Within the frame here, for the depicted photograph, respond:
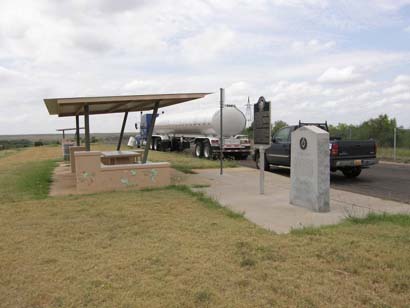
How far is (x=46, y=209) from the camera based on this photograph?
789 centimetres

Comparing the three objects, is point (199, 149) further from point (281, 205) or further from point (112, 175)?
point (281, 205)

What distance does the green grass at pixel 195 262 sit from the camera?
382cm

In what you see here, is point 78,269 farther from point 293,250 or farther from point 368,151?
point 368,151

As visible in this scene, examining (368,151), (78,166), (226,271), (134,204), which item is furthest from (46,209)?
(368,151)

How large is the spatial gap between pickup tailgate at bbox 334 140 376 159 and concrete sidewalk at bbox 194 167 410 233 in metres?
1.99

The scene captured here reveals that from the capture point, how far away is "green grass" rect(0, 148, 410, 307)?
3824 millimetres

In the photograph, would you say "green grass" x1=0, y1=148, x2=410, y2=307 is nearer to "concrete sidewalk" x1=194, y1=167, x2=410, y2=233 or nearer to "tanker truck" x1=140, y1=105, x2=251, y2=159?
"concrete sidewalk" x1=194, y1=167, x2=410, y2=233

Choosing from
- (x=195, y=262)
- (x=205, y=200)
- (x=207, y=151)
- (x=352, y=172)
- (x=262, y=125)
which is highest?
(x=262, y=125)

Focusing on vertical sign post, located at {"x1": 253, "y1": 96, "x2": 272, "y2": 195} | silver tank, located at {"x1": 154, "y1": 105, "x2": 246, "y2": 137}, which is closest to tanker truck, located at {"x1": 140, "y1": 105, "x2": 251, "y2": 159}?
silver tank, located at {"x1": 154, "y1": 105, "x2": 246, "y2": 137}

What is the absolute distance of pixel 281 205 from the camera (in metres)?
8.17

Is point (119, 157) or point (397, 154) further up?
point (119, 157)

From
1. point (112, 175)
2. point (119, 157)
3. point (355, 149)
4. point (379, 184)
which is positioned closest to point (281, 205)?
point (112, 175)

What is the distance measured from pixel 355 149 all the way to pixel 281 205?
5.08m

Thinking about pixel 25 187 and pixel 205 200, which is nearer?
pixel 205 200
